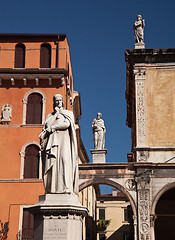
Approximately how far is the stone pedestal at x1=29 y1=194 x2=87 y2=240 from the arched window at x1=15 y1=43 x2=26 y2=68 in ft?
56.6

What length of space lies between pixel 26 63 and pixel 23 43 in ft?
5.00

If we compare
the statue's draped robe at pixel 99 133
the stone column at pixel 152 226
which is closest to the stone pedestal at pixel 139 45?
the statue's draped robe at pixel 99 133

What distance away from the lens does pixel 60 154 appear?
7.36 m

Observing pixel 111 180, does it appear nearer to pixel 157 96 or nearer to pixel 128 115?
pixel 157 96

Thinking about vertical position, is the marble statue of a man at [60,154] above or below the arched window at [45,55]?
below

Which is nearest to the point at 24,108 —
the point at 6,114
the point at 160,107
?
the point at 6,114

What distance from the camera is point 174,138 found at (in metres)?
19.8

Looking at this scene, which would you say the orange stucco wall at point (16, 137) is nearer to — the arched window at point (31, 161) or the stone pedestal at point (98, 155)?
the arched window at point (31, 161)

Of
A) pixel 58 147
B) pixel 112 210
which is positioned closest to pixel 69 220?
pixel 58 147

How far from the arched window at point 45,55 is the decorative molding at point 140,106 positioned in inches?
221

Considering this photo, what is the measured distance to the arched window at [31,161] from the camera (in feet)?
69.7

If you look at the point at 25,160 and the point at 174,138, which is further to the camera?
the point at 25,160

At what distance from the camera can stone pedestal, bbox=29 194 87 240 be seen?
22.4 ft

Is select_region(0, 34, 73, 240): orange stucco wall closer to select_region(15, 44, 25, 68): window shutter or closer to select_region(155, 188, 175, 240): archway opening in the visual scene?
select_region(15, 44, 25, 68): window shutter
